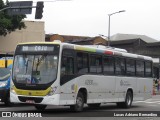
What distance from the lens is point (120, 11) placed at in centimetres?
4947

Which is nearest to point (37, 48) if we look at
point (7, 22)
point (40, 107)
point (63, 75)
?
point (63, 75)

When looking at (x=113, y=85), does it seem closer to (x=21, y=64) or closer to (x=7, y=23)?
(x=21, y=64)

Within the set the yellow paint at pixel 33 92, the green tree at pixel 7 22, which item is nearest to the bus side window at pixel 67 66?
the yellow paint at pixel 33 92

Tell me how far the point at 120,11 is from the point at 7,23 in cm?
1278

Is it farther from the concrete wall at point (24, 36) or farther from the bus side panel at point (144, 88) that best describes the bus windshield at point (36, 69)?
the concrete wall at point (24, 36)

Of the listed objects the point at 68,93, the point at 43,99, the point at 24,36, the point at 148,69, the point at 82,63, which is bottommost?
the point at 43,99

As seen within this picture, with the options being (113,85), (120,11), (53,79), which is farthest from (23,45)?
(120,11)

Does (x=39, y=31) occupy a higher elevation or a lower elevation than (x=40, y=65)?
higher

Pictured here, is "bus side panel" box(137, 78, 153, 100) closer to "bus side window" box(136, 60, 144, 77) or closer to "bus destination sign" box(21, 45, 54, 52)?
"bus side window" box(136, 60, 144, 77)

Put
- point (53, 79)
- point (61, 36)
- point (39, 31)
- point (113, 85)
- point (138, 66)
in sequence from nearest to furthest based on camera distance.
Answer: point (53, 79), point (113, 85), point (138, 66), point (39, 31), point (61, 36)

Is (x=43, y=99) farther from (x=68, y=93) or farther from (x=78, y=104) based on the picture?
(x=78, y=104)

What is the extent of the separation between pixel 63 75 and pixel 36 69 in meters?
1.09

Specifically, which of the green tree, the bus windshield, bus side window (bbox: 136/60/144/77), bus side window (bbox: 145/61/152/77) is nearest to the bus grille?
the bus windshield

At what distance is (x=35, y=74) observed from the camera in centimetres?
1769
